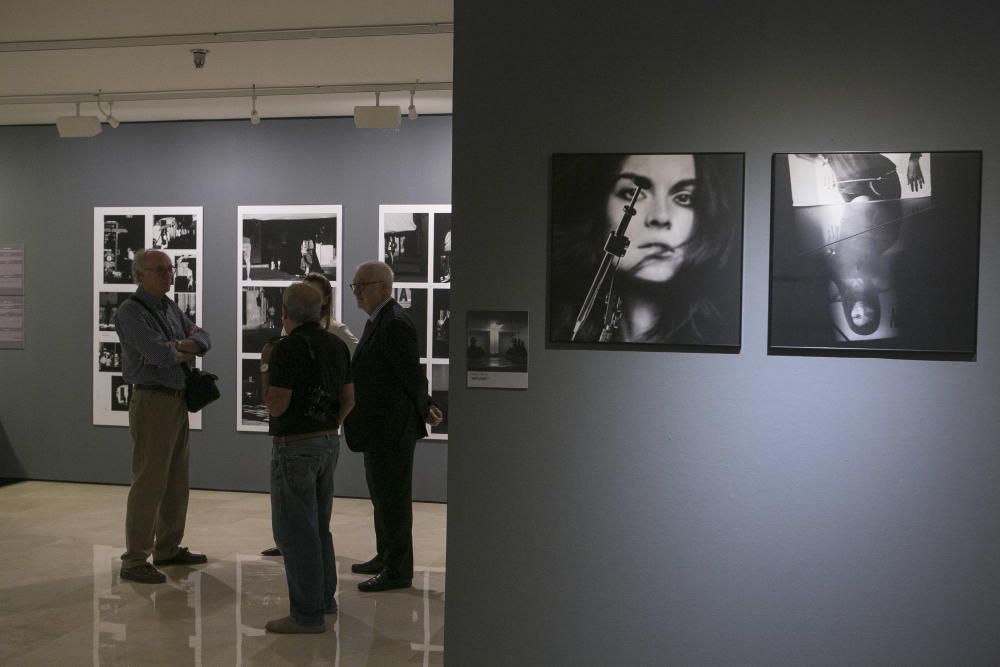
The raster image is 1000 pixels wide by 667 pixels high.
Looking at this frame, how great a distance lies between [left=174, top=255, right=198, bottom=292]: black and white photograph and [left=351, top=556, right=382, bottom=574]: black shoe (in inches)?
130

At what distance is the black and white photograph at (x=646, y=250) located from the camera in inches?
119

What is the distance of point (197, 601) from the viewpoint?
15.3 ft

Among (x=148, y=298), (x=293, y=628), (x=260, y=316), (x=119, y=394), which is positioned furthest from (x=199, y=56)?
(x=293, y=628)

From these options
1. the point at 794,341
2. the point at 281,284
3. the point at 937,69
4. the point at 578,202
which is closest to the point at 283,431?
the point at 578,202

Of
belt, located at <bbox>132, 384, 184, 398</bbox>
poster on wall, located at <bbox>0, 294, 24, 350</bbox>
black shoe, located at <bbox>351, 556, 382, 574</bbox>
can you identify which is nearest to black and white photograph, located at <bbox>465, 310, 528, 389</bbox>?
black shoe, located at <bbox>351, 556, 382, 574</bbox>

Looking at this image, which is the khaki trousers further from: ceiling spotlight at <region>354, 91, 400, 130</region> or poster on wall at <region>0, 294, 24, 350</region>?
poster on wall at <region>0, 294, 24, 350</region>

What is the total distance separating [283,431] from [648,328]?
174 cm

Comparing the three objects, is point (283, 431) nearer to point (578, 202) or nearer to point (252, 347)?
point (578, 202)

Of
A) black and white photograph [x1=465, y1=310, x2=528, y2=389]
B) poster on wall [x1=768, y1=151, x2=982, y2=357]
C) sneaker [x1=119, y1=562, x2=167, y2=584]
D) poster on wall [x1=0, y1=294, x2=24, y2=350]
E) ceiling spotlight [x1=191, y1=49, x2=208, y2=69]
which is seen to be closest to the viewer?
poster on wall [x1=768, y1=151, x2=982, y2=357]

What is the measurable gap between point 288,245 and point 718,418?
499 cm

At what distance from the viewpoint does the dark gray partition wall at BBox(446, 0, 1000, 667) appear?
2967 mm

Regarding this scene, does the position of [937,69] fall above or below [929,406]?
above

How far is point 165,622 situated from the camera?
434 cm

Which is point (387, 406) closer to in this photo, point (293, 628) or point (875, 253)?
point (293, 628)
